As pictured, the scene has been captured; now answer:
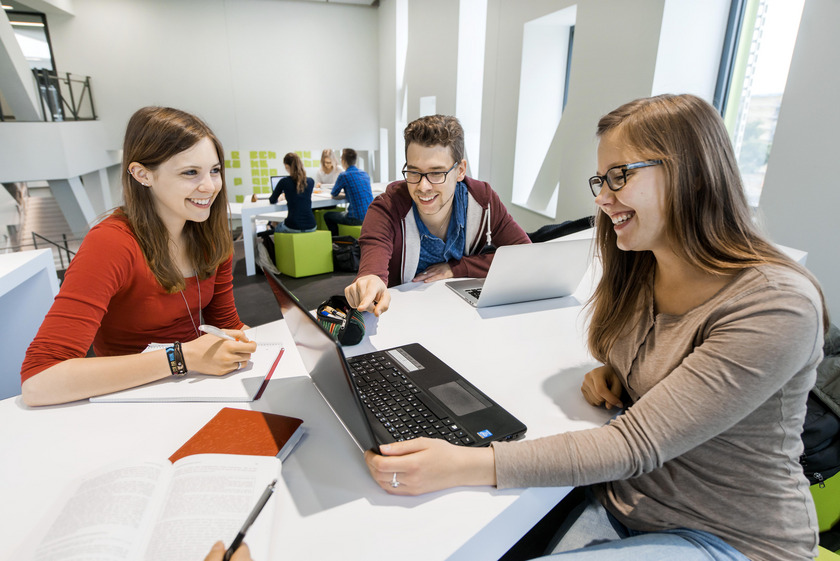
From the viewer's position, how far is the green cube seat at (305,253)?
179 inches

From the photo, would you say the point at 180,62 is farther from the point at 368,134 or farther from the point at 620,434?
the point at 620,434

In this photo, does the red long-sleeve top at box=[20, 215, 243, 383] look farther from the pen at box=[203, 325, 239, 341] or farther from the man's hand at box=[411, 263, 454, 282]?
the man's hand at box=[411, 263, 454, 282]

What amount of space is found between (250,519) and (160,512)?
127mm

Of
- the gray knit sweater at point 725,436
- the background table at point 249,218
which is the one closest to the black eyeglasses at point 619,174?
the gray knit sweater at point 725,436

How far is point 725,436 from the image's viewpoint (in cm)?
83

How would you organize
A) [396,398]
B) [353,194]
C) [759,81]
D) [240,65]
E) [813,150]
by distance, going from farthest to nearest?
[240,65]
[353,194]
[759,81]
[813,150]
[396,398]

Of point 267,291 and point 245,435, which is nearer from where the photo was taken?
point 245,435

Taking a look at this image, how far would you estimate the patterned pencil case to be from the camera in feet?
4.01

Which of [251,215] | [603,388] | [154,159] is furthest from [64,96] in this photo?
[603,388]

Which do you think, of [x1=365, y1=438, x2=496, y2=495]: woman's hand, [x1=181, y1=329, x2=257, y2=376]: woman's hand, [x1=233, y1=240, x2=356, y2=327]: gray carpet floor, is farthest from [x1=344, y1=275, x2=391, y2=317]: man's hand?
[x1=233, y1=240, x2=356, y2=327]: gray carpet floor

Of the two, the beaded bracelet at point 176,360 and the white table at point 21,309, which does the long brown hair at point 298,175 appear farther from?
the beaded bracelet at point 176,360

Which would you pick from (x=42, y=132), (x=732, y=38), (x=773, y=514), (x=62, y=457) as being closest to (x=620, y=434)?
(x=773, y=514)

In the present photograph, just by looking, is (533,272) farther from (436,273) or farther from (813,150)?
(813,150)

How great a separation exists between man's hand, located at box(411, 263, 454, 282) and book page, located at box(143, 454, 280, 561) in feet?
3.79
